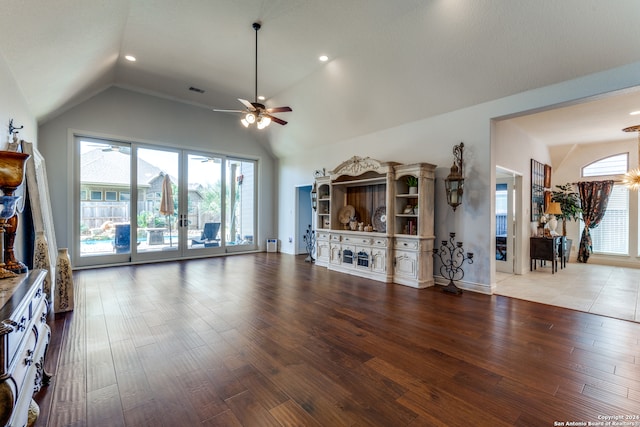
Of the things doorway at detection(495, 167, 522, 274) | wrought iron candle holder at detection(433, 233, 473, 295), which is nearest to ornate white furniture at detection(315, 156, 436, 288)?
wrought iron candle holder at detection(433, 233, 473, 295)

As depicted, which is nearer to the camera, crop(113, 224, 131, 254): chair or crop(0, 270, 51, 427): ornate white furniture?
crop(0, 270, 51, 427): ornate white furniture

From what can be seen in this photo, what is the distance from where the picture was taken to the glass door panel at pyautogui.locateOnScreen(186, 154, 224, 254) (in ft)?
25.3

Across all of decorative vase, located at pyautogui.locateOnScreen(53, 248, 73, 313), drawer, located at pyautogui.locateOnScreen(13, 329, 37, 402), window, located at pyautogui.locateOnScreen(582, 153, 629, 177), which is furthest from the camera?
window, located at pyautogui.locateOnScreen(582, 153, 629, 177)

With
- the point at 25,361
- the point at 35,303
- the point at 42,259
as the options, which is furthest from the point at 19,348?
the point at 42,259

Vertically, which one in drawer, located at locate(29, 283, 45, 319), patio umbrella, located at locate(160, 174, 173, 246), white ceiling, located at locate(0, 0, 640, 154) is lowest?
drawer, located at locate(29, 283, 45, 319)

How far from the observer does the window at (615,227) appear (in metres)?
7.32

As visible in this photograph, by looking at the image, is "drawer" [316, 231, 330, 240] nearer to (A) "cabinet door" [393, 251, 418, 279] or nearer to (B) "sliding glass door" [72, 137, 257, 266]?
(A) "cabinet door" [393, 251, 418, 279]

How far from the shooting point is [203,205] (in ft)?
26.1

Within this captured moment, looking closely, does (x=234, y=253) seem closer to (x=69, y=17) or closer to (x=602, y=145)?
(x=69, y=17)

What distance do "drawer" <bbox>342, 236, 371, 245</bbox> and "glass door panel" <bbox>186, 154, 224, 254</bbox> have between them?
13.3 feet

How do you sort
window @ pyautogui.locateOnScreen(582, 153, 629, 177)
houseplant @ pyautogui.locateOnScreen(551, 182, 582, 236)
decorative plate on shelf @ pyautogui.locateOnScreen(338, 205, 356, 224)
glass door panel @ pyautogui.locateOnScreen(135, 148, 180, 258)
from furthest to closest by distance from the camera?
1. houseplant @ pyautogui.locateOnScreen(551, 182, 582, 236)
2. window @ pyautogui.locateOnScreen(582, 153, 629, 177)
3. glass door panel @ pyautogui.locateOnScreen(135, 148, 180, 258)
4. decorative plate on shelf @ pyautogui.locateOnScreen(338, 205, 356, 224)

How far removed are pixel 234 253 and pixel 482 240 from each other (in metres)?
6.52

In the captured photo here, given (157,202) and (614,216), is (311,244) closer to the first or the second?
(157,202)

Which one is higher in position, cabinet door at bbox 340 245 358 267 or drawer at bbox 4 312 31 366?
drawer at bbox 4 312 31 366
